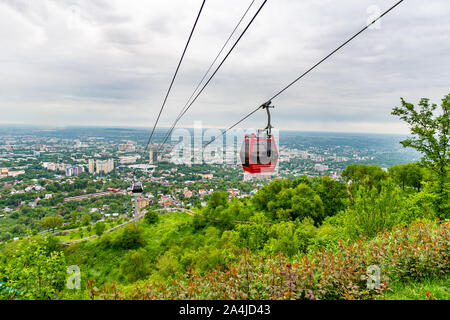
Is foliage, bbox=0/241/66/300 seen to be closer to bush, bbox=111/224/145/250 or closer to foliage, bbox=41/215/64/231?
bush, bbox=111/224/145/250

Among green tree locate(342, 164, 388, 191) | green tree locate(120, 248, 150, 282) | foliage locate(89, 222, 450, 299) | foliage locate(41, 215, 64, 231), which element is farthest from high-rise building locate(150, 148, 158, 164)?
green tree locate(342, 164, 388, 191)

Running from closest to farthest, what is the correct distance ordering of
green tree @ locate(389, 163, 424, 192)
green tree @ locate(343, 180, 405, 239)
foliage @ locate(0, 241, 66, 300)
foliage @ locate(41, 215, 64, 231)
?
foliage @ locate(0, 241, 66, 300), green tree @ locate(343, 180, 405, 239), green tree @ locate(389, 163, 424, 192), foliage @ locate(41, 215, 64, 231)

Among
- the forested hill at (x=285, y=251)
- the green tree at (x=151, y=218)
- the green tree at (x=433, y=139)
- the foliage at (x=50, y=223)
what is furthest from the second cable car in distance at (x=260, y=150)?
the foliage at (x=50, y=223)

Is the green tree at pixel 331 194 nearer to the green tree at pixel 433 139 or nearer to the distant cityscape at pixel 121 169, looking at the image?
the distant cityscape at pixel 121 169

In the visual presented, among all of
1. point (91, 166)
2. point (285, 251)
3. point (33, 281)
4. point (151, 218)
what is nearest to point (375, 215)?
point (285, 251)

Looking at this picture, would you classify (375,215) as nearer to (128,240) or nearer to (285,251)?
(285,251)
